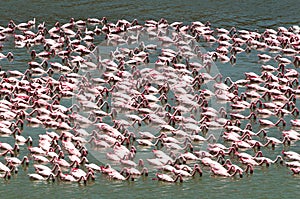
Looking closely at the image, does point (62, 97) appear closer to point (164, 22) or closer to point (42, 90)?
point (42, 90)

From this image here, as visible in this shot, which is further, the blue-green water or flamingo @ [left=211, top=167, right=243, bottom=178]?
flamingo @ [left=211, top=167, right=243, bottom=178]

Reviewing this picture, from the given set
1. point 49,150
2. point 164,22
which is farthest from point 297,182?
point 164,22

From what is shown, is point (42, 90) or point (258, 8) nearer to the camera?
point (42, 90)

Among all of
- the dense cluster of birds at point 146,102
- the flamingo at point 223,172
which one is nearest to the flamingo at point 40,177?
the dense cluster of birds at point 146,102

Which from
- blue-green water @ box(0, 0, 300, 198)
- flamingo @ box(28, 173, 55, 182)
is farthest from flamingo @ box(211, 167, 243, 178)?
flamingo @ box(28, 173, 55, 182)

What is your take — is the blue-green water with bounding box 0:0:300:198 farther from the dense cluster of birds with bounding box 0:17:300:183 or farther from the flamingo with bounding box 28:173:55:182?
the dense cluster of birds with bounding box 0:17:300:183

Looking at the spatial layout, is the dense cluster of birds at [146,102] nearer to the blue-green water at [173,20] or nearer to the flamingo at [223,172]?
the flamingo at [223,172]
